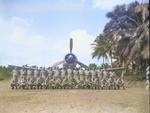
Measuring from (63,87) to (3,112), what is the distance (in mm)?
6808

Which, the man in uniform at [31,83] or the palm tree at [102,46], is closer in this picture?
the man in uniform at [31,83]

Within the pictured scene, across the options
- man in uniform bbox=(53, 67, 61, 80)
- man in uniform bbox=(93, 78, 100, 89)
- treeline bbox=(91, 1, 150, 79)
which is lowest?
man in uniform bbox=(93, 78, 100, 89)

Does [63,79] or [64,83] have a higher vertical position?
[63,79]

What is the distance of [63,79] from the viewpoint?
11797 millimetres

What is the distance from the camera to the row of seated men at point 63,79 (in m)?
11.3

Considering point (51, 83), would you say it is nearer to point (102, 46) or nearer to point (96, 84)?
point (96, 84)

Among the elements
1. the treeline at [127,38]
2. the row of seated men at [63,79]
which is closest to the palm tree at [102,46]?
the treeline at [127,38]

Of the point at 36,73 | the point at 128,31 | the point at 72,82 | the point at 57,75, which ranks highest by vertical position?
the point at 128,31

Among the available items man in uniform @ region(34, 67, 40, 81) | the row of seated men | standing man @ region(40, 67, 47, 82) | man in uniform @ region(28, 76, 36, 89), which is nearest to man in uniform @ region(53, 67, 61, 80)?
the row of seated men

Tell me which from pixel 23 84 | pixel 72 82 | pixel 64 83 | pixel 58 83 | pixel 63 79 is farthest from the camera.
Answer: pixel 63 79

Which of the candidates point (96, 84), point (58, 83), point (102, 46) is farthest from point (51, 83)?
point (102, 46)

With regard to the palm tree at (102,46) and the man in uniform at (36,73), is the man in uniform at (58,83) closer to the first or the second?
the man in uniform at (36,73)

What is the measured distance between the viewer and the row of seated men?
11289 millimetres

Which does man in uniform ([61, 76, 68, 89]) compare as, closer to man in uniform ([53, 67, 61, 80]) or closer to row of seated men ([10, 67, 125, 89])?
row of seated men ([10, 67, 125, 89])
